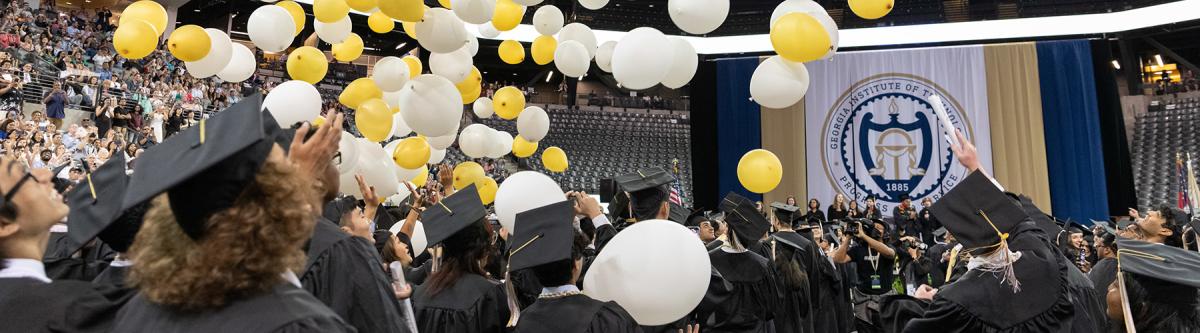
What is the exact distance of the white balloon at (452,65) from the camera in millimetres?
5113

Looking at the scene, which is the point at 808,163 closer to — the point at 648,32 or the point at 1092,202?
the point at 1092,202

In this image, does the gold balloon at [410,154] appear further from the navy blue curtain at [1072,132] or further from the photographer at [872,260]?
the navy blue curtain at [1072,132]

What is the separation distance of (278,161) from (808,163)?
48.4 feet

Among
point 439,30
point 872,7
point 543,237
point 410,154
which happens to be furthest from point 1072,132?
point 543,237

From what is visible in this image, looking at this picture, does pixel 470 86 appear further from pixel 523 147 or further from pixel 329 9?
pixel 329 9

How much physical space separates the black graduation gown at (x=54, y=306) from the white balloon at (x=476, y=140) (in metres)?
4.34

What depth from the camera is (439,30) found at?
4.46 metres

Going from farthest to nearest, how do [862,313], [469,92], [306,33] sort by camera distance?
[306,33] → [469,92] → [862,313]

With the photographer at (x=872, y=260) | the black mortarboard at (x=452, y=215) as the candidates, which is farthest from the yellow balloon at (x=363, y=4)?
the photographer at (x=872, y=260)

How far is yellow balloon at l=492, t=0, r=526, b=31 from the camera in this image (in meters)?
5.43

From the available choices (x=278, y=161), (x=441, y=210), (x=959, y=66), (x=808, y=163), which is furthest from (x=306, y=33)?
(x=278, y=161)

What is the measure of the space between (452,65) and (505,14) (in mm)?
628

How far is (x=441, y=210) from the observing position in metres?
2.82

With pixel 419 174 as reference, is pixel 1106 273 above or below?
below
